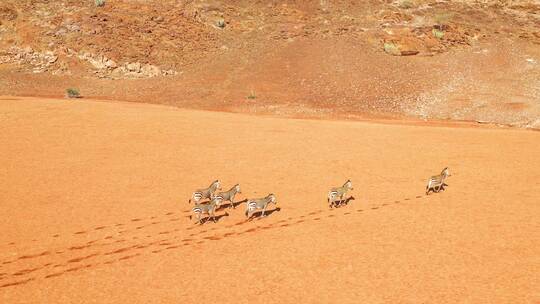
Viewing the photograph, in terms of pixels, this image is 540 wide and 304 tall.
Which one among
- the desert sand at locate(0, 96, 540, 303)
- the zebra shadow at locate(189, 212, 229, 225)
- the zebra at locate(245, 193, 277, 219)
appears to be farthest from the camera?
the zebra shadow at locate(189, 212, 229, 225)

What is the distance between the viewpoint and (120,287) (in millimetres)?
11984

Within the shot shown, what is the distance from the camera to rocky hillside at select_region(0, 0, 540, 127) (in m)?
42.6

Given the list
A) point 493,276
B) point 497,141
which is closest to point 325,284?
point 493,276

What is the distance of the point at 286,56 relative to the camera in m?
50.9

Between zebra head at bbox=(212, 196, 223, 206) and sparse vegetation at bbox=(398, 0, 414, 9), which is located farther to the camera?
sparse vegetation at bbox=(398, 0, 414, 9)

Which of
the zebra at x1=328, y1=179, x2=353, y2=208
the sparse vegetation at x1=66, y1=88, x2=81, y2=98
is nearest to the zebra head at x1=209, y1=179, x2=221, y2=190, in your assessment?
the zebra at x1=328, y1=179, x2=353, y2=208

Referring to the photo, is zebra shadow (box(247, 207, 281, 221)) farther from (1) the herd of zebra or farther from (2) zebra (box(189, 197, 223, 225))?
(2) zebra (box(189, 197, 223, 225))

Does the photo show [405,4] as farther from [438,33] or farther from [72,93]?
[72,93]

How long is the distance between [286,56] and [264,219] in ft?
119

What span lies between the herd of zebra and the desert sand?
0.45 metres

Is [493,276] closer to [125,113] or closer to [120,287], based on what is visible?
[120,287]

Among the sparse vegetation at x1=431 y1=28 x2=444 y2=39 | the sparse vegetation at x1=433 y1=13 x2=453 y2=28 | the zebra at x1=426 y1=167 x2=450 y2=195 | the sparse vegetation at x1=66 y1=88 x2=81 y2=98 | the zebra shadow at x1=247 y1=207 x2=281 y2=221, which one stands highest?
the sparse vegetation at x1=433 y1=13 x2=453 y2=28

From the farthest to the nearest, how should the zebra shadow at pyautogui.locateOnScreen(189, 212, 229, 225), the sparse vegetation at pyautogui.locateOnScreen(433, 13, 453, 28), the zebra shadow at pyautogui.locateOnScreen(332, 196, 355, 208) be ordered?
the sparse vegetation at pyautogui.locateOnScreen(433, 13, 453, 28) < the zebra shadow at pyautogui.locateOnScreen(332, 196, 355, 208) < the zebra shadow at pyautogui.locateOnScreen(189, 212, 229, 225)

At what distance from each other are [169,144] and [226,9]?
3764 centimetres
